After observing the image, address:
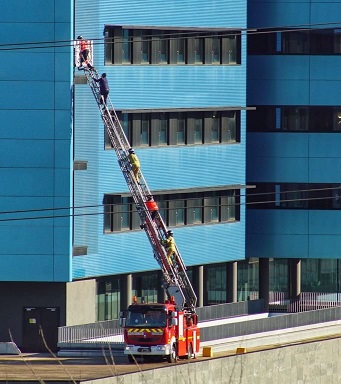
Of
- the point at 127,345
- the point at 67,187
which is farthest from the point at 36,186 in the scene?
the point at 127,345

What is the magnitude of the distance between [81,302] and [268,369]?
9.65m

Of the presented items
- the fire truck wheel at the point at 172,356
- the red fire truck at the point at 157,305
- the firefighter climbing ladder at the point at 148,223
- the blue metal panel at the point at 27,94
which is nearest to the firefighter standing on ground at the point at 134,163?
the red fire truck at the point at 157,305

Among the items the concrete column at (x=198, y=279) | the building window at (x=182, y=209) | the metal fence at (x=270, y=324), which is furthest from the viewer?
the concrete column at (x=198, y=279)

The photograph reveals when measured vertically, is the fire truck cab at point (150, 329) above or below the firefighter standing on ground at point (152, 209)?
below

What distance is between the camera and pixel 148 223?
2167 inches

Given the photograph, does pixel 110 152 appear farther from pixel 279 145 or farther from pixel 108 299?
pixel 279 145

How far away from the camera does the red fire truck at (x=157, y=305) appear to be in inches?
1965

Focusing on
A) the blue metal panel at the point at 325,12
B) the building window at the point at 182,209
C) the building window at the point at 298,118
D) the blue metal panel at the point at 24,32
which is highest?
the blue metal panel at the point at 325,12

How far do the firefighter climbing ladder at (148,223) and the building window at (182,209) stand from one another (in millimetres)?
3623

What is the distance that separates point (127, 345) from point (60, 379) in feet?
22.3

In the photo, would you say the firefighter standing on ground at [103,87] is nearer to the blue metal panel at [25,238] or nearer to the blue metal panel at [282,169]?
the blue metal panel at [25,238]

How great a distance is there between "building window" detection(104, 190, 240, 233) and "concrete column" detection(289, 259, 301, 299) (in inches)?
200

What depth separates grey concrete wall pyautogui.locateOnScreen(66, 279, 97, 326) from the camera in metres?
59.3

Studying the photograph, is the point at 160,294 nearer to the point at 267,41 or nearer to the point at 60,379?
the point at 267,41
